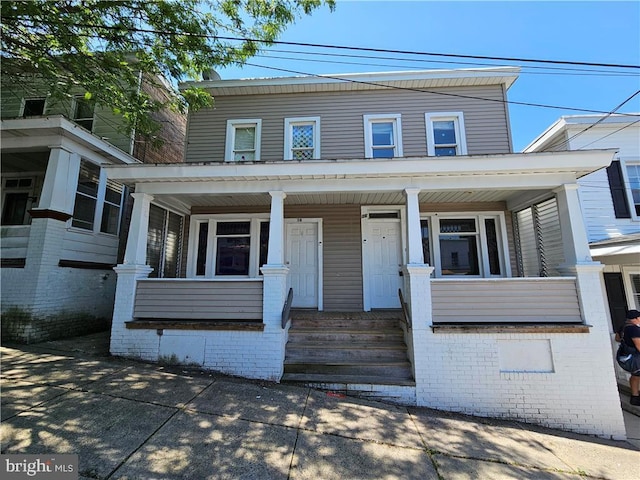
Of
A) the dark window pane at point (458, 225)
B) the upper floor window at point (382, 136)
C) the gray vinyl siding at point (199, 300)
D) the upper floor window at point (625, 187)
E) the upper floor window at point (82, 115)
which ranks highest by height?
the upper floor window at point (82, 115)

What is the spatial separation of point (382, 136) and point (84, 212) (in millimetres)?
7332

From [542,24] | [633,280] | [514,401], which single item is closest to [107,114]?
[542,24]

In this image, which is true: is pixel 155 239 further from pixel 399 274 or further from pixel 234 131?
pixel 399 274

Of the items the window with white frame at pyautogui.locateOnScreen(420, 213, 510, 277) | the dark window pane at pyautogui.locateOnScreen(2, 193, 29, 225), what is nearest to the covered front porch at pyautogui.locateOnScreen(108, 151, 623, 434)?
the window with white frame at pyautogui.locateOnScreen(420, 213, 510, 277)

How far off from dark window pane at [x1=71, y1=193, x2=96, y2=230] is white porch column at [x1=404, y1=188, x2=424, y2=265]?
7062 mm

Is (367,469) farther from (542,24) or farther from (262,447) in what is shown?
(542,24)

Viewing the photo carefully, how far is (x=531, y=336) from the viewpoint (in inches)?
172

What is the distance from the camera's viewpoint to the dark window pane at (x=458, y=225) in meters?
6.98

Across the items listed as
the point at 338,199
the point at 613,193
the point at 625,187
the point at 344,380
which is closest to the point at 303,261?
the point at 338,199

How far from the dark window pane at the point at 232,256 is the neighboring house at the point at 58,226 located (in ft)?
8.67

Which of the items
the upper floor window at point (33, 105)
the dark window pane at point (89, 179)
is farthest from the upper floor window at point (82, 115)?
the dark window pane at point (89, 179)

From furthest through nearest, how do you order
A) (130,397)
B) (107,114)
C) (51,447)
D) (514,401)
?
1. (107,114)
2. (514,401)
3. (130,397)
4. (51,447)

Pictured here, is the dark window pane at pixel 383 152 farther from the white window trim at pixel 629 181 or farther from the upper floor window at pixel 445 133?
the white window trim at pixel 629 181

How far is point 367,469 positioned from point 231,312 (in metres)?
3.08
